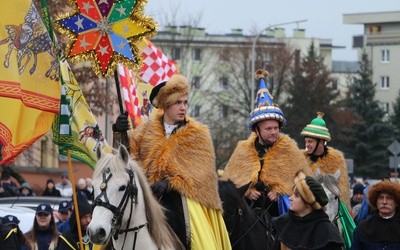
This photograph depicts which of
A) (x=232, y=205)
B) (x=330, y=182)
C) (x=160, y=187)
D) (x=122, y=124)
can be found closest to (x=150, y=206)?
(x=160, y=187)

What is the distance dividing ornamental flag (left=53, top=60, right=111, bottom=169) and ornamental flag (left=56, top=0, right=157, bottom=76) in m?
0.41

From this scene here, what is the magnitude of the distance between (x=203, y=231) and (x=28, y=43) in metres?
2.42

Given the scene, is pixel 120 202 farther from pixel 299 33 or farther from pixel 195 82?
pixel 299 33

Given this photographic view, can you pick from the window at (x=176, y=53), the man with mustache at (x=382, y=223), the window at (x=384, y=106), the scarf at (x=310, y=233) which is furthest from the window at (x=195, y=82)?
the scarf at (x=310, y=233)

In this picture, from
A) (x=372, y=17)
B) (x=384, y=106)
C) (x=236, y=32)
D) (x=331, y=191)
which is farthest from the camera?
(x=236, y=32)

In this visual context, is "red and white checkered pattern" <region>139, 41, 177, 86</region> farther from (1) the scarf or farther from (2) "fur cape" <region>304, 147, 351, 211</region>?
(1) the scarf

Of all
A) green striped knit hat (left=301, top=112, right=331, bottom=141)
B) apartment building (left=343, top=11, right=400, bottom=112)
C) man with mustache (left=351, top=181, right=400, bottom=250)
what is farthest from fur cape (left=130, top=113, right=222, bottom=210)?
apartment building (left=343, top=11, right=400, bottom=112)

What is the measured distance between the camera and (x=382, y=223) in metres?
12.0

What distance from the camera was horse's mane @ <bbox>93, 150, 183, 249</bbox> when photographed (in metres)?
11.0

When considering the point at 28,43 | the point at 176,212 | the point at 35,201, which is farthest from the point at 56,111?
the point at 35,201

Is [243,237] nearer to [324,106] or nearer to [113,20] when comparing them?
[113,20]

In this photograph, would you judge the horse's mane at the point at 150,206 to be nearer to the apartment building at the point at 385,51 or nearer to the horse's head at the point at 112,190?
the horse's head at the point at 112,190

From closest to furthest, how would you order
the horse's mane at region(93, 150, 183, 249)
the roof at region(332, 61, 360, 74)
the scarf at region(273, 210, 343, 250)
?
1. the scarf at region(273, 210, 343, 250)
2. the horse's mane at region(93, 150, 183, 249)
3. the roof at region(332, 61, 360, 74)

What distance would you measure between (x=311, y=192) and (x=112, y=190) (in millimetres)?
1702
